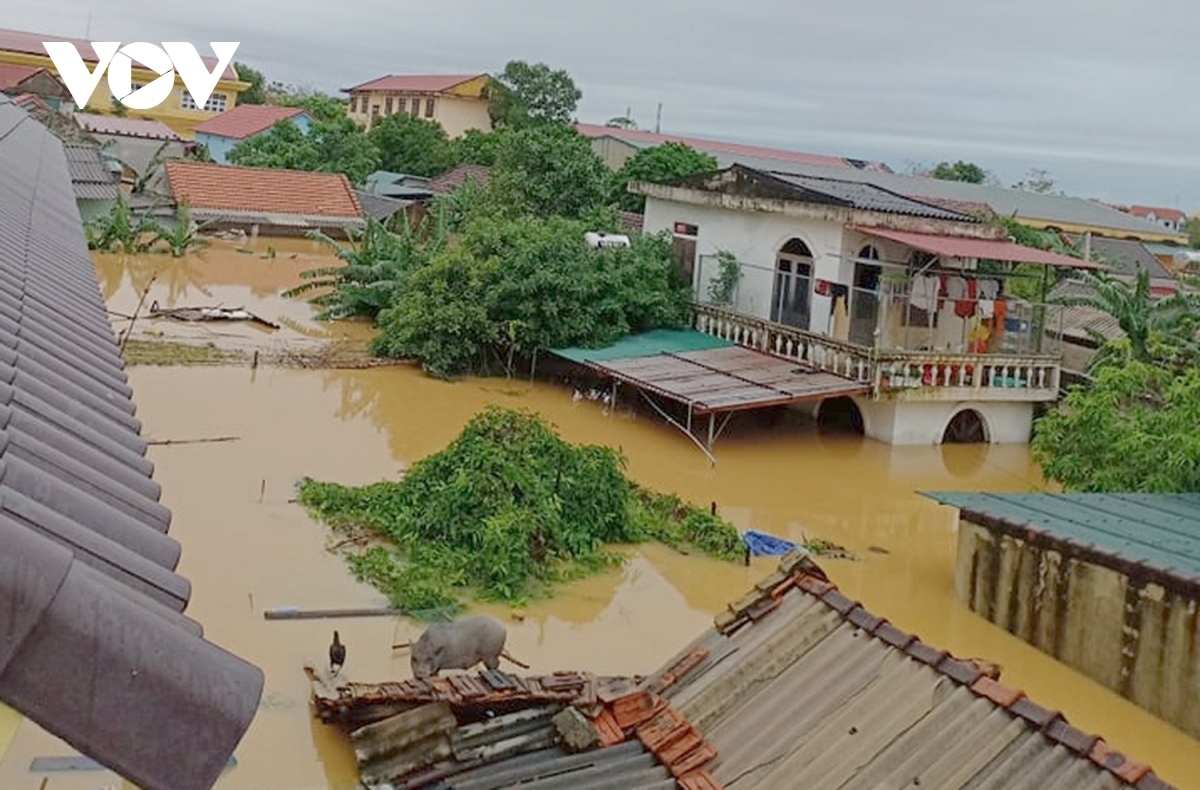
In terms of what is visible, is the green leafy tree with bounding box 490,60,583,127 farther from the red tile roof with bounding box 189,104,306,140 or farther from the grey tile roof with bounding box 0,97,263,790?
the grey tile roof with bounding box 0,97,263,790

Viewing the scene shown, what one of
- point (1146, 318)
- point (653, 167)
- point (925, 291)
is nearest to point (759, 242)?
point (925, 291)

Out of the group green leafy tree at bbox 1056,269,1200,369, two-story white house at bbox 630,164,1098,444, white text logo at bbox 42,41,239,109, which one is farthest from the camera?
white text logo at bbox 42,41,239,109

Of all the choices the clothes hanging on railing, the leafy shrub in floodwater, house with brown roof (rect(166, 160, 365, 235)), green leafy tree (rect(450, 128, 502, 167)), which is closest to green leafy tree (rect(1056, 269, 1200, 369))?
the clothes hanging on railing

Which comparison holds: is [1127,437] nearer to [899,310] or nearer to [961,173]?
[899,310]

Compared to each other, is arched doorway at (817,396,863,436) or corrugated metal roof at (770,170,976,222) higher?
corrugated metal roof at (770,170,976,222)

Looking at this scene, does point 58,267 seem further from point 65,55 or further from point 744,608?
point 65,55

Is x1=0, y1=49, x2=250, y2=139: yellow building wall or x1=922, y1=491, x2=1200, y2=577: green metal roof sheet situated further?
x1=0, y1=49, x2=250, y2=139: yellow building wall

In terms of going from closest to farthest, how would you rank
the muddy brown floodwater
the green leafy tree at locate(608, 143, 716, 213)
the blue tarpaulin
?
the muddy brown floodwater, the blue tarpaulin, the green leafy tree at locate(608, 143, 716, 213)
